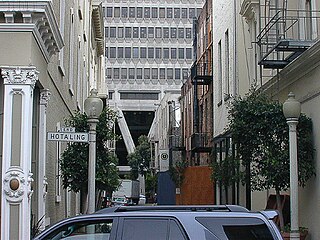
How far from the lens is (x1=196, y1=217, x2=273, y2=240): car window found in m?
7.20

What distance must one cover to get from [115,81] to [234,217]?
8437 centimetres

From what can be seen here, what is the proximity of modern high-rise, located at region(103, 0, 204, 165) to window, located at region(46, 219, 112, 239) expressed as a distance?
273 feet

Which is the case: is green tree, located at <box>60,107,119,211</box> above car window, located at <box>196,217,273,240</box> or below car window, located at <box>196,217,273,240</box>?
above

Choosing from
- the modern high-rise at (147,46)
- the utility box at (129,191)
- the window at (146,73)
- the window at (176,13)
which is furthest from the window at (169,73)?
the utility box at (129,191)

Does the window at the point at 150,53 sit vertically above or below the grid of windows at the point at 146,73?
above

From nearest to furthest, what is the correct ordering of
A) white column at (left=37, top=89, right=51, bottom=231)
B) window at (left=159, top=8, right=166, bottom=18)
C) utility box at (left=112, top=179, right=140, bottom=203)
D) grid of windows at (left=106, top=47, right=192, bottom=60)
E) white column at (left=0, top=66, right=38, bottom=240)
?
white column at (left=0, top=66, right=38, bottom=240), white column at (left=37, top=89, right=51, bottom=231), utility box at (left=112, top=179, right=140, bottom=203), grid of windows at (left=106, top=47, right=192, bottom=60), window at (left=159, top=8, right=166, bottom=18)

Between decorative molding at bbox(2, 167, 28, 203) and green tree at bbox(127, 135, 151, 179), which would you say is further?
green tree at bbox(127, 135, 151, 179)

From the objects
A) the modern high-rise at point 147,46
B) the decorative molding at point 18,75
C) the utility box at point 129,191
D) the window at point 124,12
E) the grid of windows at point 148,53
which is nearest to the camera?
the decorative molding at point 18,75

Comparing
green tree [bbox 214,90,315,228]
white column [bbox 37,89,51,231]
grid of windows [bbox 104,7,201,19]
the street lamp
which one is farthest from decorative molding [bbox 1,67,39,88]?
grid of windows [bbox 104,7,201,19]

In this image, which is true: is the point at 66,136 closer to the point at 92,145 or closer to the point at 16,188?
the point at 92,145

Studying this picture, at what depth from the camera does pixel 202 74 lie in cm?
3797

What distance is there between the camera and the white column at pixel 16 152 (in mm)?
12750

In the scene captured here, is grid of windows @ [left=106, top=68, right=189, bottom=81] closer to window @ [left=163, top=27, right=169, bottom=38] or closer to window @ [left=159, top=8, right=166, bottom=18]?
window @ [left=163, top=27, right=169, bottom=38]

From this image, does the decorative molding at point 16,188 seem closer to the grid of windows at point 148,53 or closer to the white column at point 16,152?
the white column at point 16,152
